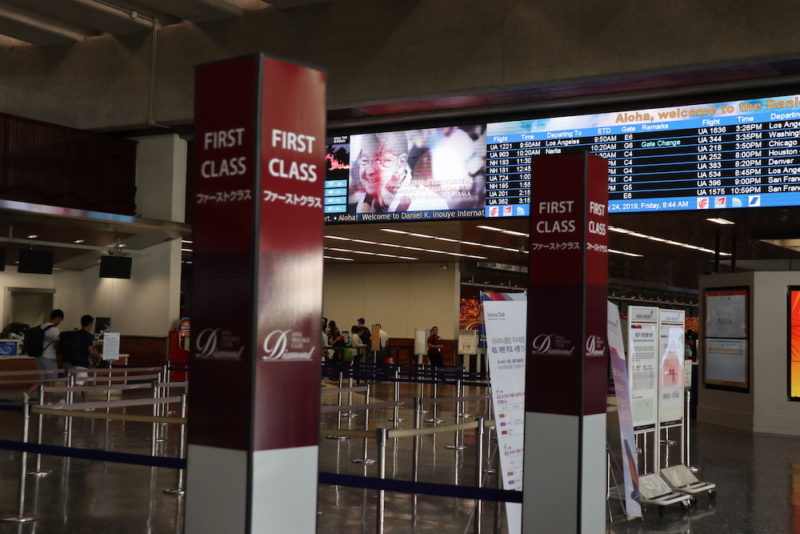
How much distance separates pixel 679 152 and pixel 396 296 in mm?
15660

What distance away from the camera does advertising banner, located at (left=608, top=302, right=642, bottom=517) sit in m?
6.83

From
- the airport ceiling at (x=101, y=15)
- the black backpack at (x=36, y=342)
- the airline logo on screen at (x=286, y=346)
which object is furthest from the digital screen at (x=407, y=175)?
the airline logo on screen at (x=286, y=346)

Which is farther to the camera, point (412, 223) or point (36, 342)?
point (36, 342)

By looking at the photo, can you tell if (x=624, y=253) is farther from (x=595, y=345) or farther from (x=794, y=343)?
(x=595, y=345)

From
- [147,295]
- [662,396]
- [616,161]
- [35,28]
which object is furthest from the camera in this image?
[147,295]

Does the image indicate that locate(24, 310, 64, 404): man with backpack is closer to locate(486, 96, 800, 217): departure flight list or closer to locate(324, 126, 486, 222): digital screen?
locate(324, 126, 486, 222): digital screen

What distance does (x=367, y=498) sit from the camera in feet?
24.9

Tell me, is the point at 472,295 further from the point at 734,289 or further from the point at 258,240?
the point at 258,240

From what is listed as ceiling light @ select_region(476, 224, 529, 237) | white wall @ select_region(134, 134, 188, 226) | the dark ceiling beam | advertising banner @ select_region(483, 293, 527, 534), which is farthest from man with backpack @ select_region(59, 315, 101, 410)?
advertising banner @ select_region(483, 293, 527, 534)

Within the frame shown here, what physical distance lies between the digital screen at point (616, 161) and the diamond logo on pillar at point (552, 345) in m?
4.15

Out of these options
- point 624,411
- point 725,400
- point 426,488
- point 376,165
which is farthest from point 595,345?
point 725,400

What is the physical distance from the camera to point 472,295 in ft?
88.2

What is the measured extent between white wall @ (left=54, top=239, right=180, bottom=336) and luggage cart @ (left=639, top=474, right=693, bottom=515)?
413 inches

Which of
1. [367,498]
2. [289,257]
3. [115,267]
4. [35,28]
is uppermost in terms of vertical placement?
[35,28]
